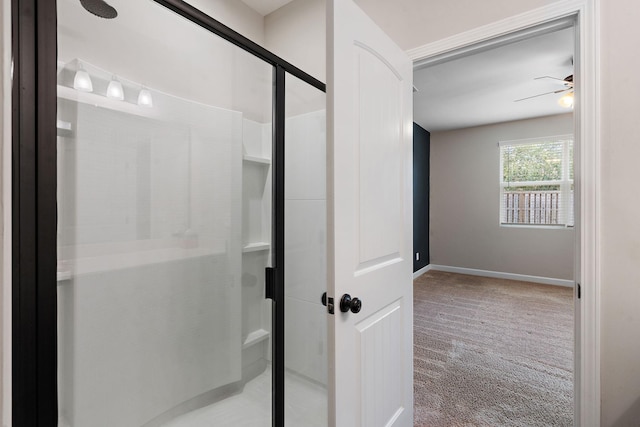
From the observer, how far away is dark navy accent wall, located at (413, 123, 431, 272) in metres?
5.14

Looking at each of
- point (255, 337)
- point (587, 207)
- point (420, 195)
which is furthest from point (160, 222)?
point (420, 195)

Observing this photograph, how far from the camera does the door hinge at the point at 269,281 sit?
1.52 meters

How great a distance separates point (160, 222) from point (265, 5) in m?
1.80

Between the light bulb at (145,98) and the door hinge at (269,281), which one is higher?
the light bulb at (145,98)

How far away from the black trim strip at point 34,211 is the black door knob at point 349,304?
0.85 metres

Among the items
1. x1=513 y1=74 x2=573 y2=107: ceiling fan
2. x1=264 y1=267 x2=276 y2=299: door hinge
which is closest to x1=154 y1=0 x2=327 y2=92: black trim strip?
x1=264 y1=267 x2=276 y2=299: door hinge

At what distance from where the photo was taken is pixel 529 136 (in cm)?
488

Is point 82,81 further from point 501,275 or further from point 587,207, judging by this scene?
point 501,275

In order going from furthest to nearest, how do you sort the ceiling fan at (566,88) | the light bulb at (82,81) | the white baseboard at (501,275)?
the white baseboard at (501,275) → the ceiling fan at (566,88) → the light bulb at (82,81)

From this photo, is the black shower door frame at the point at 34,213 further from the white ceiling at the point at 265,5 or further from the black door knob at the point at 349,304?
the white ceiling at the point at 265,5

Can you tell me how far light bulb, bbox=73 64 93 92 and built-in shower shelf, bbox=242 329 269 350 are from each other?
1.32m

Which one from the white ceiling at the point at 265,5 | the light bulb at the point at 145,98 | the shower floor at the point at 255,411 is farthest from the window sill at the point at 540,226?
the light bulb at the point at 145,98

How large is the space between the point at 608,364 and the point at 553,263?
4.29 m

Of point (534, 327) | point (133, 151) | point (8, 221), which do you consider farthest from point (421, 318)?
point (8, 221)
